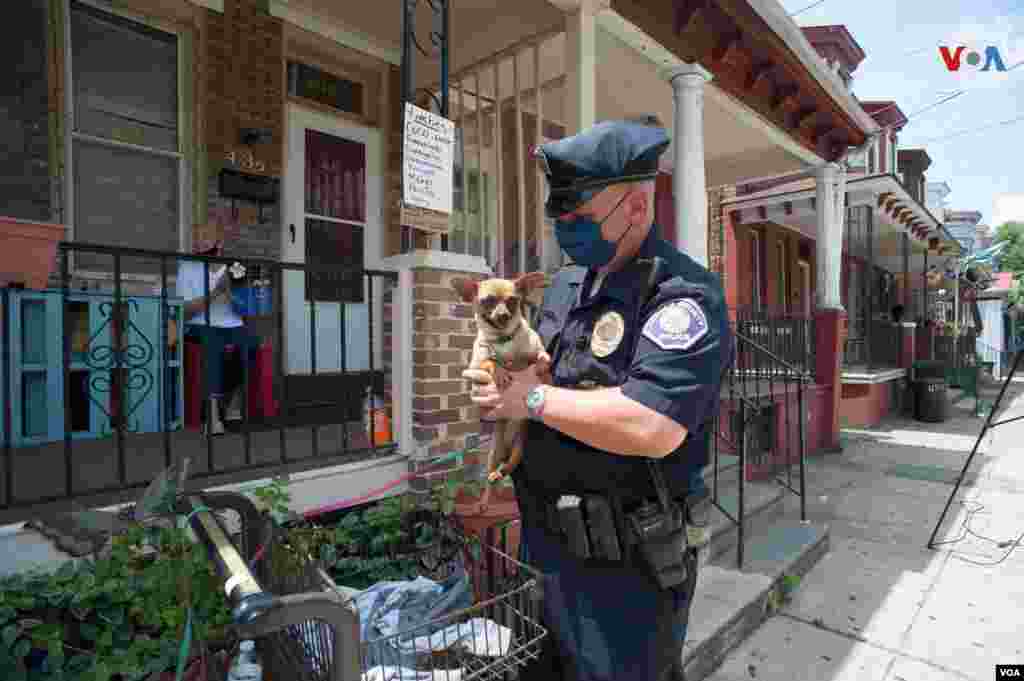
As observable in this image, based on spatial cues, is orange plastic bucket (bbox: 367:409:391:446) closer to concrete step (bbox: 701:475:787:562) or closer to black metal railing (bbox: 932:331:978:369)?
concrete step (bbox: 701:475:787:562)

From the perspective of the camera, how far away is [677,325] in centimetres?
132

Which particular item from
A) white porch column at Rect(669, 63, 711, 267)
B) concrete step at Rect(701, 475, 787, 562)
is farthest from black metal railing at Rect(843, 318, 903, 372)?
white porch column at Rect(669, 63, 711, 267)

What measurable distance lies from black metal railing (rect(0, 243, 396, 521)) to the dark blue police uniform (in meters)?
1.54

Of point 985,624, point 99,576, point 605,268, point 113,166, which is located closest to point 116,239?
point 113,166

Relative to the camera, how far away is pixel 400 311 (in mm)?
3182

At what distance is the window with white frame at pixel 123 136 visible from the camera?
3930mm

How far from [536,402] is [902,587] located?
3.83 m

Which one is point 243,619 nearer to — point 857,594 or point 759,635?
point 759,635

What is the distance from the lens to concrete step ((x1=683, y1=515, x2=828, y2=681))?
2896mm

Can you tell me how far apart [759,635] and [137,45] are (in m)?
5.61

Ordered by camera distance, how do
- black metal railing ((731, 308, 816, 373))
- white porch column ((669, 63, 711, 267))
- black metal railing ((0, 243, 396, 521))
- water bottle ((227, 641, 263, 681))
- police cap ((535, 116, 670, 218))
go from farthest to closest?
1. black metal railing ((731, 308, 816, 373))
2. white porch column ((669, 63, 711, 267))
3. black metal railing ((0, 243, 396, 521))
4. water bottle ((227, 641, 263, 681))
5. police cap ((535, 116, 670, 218))

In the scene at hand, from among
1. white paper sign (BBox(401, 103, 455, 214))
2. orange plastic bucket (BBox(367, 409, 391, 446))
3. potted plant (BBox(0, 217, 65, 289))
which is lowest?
orange plastic bucket (BBox(367, 409, 391, 446))

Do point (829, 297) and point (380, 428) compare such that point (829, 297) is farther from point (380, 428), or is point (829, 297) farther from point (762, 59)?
point (380, 428)

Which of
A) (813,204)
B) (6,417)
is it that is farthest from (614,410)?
(813,204)
